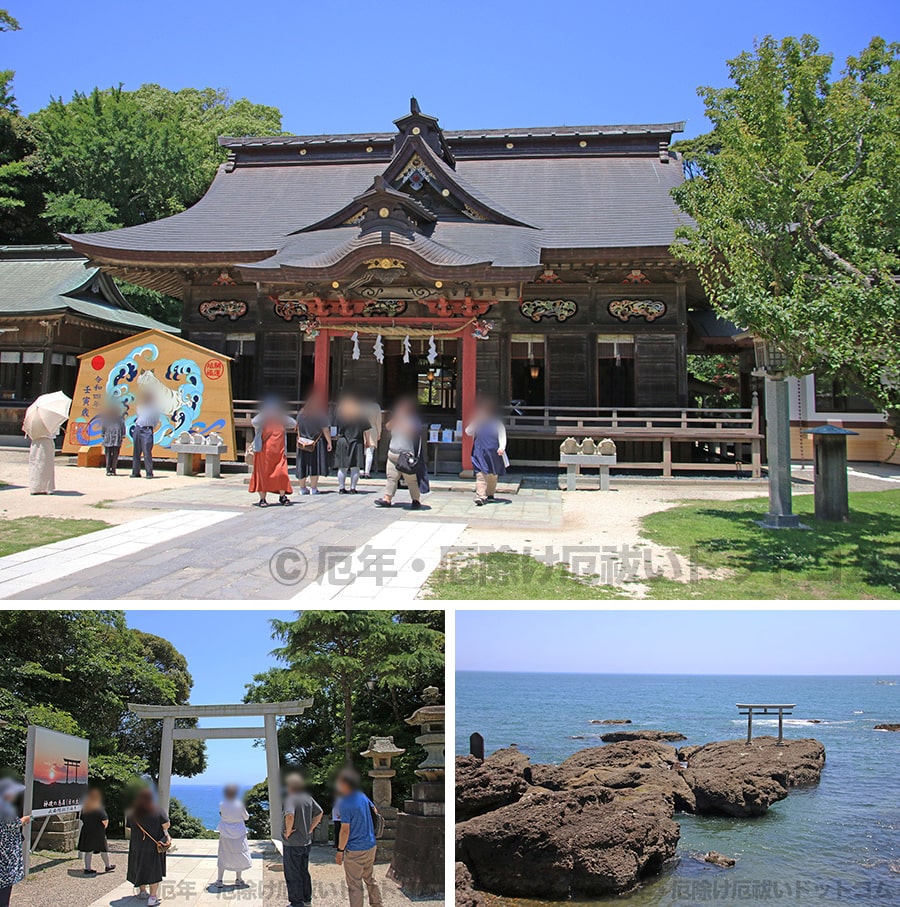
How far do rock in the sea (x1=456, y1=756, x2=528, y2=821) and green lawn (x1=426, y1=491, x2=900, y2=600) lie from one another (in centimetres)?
194

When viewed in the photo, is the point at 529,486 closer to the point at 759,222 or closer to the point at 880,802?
the point at 759,222

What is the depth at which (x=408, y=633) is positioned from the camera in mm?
7758

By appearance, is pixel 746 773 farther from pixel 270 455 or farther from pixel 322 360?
pixel 322 360

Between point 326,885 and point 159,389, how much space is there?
9071 mm

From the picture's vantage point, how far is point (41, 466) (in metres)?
10.4

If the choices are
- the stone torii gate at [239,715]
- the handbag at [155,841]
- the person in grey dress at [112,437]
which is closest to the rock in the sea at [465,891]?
the handbag at [155,841]

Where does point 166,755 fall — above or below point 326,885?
above

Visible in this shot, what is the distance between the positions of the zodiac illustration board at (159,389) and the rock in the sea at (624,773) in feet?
24.3

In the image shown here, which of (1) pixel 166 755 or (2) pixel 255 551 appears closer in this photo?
(2) pixel 255 551

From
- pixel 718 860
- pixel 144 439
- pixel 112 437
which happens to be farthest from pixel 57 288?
pixel 718 860

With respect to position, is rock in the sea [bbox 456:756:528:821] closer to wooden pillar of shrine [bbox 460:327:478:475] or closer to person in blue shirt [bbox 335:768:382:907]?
person in blue shirt [bbox 335:768:382:907]

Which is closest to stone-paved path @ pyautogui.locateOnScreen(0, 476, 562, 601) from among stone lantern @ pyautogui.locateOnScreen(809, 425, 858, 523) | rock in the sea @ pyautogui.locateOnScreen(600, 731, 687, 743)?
stone lantern @ pyautogui.locateOnScreen(809, 425, 858, 523)

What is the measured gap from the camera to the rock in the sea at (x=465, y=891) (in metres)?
6.11

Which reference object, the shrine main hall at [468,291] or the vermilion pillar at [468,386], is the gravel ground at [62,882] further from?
the shrine main hall at [468,291]
